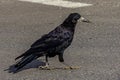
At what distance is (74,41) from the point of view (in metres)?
10.4

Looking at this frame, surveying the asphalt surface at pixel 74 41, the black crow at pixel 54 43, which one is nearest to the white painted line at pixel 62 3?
the asphalt surface at pixel 74 41

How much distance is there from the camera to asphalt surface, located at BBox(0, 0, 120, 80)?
27.1ft

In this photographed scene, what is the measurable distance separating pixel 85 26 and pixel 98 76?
3901mm

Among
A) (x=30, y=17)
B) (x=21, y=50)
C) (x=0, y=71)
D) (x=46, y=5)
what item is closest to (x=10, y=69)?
(x=0, y=71)

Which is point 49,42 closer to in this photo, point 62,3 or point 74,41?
point 74,41

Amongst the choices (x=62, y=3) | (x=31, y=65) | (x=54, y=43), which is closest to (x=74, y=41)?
(x=31, y=65)

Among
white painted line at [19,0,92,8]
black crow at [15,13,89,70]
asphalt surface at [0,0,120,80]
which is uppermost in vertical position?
black crow at [15,13,89,70]

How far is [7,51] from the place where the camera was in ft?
32.2

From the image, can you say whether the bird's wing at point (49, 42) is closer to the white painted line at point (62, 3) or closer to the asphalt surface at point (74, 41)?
the asphalt surface at point (74, 41)

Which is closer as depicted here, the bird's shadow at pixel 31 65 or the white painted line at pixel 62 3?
the bird's shadow at pixel 31 65

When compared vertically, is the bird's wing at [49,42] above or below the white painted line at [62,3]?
above

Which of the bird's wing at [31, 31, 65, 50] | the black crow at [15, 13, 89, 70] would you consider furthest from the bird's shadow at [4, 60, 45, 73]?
the bird's wing at [31, 31, 65, 50]

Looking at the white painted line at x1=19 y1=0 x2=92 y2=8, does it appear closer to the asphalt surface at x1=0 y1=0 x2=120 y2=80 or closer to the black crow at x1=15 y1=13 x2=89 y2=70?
the asphalt surface at x1=0 y1=0 x2=120 y2=80

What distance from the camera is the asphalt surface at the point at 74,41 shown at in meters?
8.27
